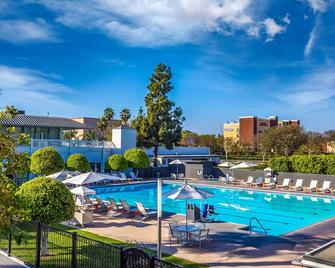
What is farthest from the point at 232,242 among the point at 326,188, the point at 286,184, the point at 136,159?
the point at 136,159

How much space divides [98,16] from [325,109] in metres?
28.7

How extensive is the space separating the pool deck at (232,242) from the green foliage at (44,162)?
12.2 m

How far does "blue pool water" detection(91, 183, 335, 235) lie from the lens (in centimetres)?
1992

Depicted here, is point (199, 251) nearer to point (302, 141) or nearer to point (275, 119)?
point (302, 141)

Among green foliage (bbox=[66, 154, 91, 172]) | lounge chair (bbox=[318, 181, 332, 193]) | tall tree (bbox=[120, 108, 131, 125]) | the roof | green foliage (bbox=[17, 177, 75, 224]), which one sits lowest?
lounge chair (bbox=[318, 181, 332, 193])

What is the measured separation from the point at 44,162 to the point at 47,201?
59.3 ft

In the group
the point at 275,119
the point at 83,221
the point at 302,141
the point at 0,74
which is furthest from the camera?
the point at 275,119

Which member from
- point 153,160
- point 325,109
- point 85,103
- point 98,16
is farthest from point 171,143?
point 98,16

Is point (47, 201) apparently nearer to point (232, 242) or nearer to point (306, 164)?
point (232, 242)

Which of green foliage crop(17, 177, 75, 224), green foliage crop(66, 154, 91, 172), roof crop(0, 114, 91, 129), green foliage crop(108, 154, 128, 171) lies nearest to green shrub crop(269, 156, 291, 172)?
green foliage crop(108, 154, 128, 171)

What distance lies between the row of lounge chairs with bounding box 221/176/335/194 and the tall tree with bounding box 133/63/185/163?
43.7 ft

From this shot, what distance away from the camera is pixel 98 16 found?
19797 mm

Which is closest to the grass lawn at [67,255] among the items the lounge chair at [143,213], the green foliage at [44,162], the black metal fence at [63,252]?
the black metal fence at [63,252]

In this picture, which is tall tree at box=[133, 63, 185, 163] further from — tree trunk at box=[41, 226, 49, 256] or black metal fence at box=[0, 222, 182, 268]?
tree trunk at box=[41, 226, 49, 256]
